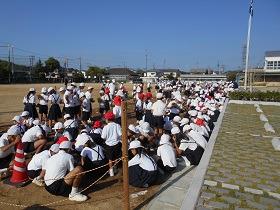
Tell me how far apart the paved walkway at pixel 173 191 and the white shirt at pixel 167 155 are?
0.26 m

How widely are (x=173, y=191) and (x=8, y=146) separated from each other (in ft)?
12.8

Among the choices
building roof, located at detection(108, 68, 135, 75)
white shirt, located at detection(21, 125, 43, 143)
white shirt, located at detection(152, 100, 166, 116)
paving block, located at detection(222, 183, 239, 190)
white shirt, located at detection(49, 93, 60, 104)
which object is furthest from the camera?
building roof, located at detection(108, 68, 135, 75)

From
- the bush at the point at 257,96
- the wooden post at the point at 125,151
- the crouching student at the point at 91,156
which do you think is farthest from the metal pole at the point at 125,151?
the bush at the point at 257,96

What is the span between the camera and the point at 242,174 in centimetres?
664

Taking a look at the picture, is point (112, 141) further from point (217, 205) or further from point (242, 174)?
point (242, 174)

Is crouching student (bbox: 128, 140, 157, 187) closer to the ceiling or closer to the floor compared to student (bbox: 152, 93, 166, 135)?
closer to the floor

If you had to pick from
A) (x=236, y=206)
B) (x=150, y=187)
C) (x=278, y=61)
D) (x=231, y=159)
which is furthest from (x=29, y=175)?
(x=278, y=61)

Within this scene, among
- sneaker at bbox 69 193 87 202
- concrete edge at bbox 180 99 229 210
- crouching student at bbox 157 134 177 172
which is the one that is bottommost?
sneaker at bbox 69 193 87 202

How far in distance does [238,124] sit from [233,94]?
10922 millimetres

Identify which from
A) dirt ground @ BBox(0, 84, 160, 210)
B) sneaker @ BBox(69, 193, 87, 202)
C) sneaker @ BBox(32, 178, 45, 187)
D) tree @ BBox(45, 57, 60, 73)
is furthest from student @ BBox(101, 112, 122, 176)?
tree @ BBox(45, 57, 60, 73)

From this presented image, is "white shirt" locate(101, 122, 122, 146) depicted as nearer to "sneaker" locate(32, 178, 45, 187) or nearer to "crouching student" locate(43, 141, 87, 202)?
"crouching student" locate(43, 141, 87, 202)

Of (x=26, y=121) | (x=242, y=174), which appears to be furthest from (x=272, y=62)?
(x=242, y=174)

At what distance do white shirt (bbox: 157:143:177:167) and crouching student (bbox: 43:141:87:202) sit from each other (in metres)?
2.06

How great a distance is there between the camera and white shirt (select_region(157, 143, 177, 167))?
689 centimetres
